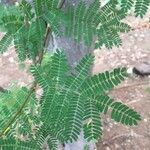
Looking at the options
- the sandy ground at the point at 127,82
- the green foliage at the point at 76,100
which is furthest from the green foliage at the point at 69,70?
the sandy ground at the point at 127,82

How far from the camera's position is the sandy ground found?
17.3 ft

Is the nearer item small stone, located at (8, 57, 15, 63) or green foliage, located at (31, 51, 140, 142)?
green foliage, located at (31, 51, 140, 142)

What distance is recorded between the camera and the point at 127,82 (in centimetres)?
636

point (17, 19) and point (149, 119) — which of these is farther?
point (149, 119)

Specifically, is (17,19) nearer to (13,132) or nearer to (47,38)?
(47,38)

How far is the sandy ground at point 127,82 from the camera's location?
5.29m

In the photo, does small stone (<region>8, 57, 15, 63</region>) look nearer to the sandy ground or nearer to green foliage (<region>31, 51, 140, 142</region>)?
the sandy ground

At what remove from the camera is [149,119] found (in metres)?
5.54

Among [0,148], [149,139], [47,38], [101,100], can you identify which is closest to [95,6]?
[47,38]

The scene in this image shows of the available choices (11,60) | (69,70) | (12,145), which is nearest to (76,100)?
(69,70)

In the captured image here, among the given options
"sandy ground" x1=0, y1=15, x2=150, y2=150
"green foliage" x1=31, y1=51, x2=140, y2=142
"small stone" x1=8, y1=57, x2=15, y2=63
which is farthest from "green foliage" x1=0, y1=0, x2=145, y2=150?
"small stone" x1=8, y1=57, x2=15, y2=63

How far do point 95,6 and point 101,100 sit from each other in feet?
1.36

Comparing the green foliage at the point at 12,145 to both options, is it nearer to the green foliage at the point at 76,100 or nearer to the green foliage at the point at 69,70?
the green foliage at the point at 69,70

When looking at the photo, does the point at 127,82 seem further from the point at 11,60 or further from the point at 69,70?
the point at 69,70
